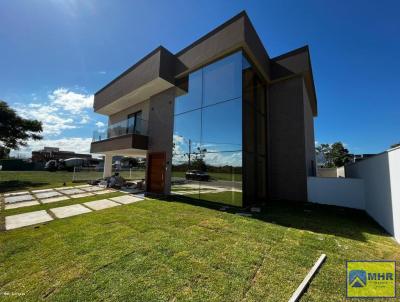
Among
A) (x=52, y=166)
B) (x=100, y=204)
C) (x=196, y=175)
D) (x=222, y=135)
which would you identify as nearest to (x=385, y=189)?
(x=222, y=135)

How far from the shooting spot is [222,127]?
747cm

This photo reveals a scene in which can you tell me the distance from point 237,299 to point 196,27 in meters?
10.5

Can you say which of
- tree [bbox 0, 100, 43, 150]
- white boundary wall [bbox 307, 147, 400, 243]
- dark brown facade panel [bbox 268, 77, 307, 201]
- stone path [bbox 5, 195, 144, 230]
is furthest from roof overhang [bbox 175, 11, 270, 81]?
tree [bbox 0, 100, 43, 150]

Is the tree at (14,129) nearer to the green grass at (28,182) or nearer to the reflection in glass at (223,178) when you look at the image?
the green grass at (28,182)

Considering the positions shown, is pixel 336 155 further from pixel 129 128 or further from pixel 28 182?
pixel 28 182

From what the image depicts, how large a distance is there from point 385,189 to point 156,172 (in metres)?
9.48

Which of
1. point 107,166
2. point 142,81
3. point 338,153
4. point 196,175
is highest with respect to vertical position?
point 142,81

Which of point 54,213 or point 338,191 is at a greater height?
point 338,191

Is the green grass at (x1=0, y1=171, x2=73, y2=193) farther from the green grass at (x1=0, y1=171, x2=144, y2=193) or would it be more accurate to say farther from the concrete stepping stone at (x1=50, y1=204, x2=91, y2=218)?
the concrete stepping stone at (x1=50, y1=204, x2=91, y2=218)

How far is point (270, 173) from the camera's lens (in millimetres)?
9328

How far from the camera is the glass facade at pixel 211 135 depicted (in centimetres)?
707

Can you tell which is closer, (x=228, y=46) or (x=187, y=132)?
(x=228, y=46)

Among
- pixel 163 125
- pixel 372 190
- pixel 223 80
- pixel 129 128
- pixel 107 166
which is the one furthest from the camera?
pixel 107 166

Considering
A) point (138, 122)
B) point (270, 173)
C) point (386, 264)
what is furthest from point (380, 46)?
point (138, 122)
